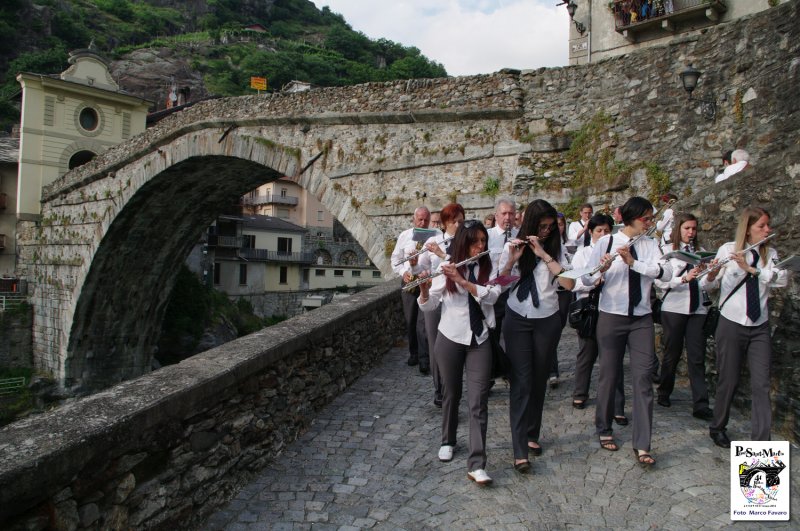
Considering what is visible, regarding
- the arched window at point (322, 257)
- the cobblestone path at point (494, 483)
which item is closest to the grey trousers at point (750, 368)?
the cobblestone path at point (494, 483)

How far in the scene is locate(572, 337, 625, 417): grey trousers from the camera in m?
4.25

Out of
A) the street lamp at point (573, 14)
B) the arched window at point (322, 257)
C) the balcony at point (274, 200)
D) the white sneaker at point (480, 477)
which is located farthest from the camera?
the balcony at point (274, 200)

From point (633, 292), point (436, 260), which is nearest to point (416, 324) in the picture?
point (436, 260)

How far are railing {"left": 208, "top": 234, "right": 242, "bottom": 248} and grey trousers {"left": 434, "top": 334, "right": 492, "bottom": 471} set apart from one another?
113 feet

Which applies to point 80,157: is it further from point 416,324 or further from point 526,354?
point 526,354

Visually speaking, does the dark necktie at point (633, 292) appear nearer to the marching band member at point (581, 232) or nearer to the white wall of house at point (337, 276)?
the marching band member at point (581, 232)

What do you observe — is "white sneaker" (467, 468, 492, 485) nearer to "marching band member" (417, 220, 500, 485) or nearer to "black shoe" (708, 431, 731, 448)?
"marching band member" (417, 220, 500, 485)

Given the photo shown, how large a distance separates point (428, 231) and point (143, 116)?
23.9 meters

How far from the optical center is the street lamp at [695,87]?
702 centimetres

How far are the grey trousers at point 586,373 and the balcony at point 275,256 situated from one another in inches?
1365

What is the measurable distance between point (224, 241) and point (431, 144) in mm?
29050

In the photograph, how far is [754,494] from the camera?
311 centimetres

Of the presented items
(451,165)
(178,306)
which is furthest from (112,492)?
(178,306)

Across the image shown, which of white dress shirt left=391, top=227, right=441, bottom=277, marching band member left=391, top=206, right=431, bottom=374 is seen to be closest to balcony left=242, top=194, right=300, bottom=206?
marching band member left=391, top=206, right=431, bottom=374
